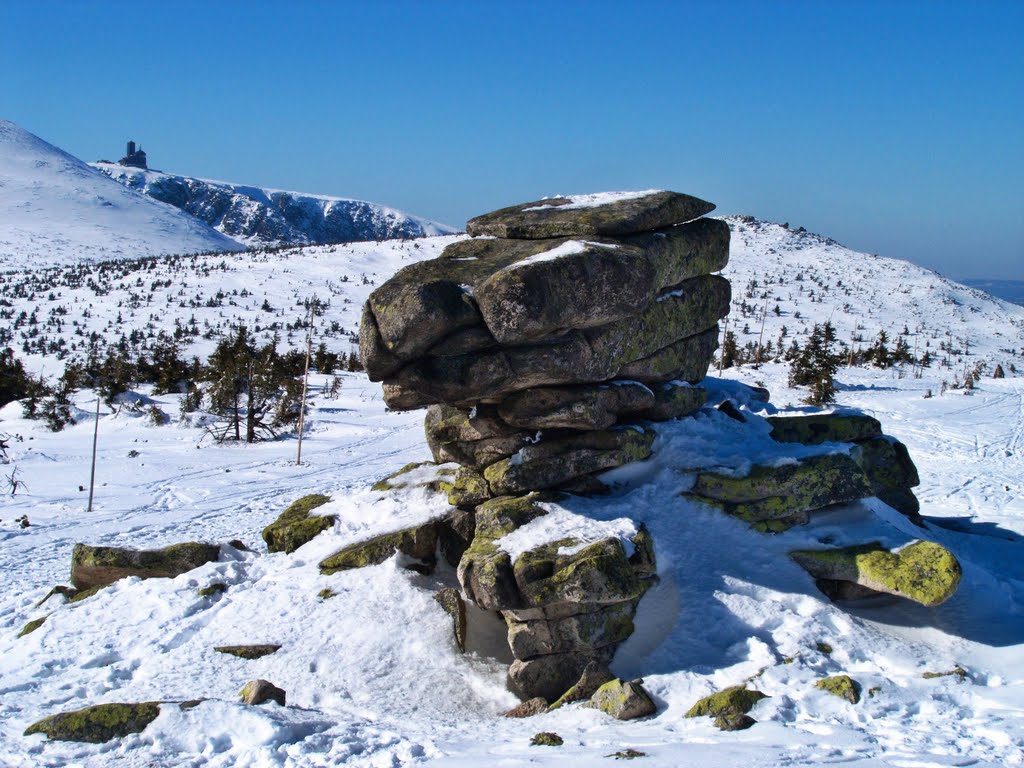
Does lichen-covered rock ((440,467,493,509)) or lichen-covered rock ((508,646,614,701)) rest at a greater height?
lichen-covered rock ((440,467,493,509))

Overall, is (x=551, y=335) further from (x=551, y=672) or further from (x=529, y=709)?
(x=529, y=709)

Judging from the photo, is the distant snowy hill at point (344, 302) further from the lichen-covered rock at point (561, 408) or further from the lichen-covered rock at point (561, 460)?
the lichen-covered rock at point (561, 408)

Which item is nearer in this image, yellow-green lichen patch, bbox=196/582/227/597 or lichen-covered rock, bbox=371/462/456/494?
yellow-green lichen patch, bbox=196/582/227/597

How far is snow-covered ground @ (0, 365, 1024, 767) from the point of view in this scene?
10203 mm

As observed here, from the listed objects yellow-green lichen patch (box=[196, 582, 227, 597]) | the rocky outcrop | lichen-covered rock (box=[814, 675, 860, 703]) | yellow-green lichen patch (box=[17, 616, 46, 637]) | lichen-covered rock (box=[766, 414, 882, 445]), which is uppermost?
lichen-covered rock (box=[766, 414, 882, 445])

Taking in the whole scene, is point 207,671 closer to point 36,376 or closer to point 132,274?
point 36,376

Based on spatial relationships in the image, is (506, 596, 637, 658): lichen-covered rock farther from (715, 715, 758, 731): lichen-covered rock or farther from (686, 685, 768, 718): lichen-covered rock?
(715, 715, 758, 731): lichen-covered rock

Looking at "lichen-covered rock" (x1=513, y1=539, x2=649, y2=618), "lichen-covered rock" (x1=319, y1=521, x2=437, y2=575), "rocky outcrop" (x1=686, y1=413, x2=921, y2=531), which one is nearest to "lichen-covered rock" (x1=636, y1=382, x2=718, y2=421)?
"rocky outcrop" (x1=686, y1=413, x2=921, y2=531)

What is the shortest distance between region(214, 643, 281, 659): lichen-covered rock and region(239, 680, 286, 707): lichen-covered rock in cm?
171

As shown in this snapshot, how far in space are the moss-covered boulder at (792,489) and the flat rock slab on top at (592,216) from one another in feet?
20.6

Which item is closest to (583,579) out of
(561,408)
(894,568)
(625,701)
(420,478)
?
(625,701)

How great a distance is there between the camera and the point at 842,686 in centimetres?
1120

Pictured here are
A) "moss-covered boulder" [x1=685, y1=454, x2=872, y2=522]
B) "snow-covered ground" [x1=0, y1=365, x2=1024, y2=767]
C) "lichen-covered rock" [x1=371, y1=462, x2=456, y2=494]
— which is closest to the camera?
"snow-covered ground" [x1=0, y1=365, x2=1024, y2=767]

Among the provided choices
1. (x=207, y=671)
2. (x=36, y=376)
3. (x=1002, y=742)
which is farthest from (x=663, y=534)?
(x=36, y=376)
